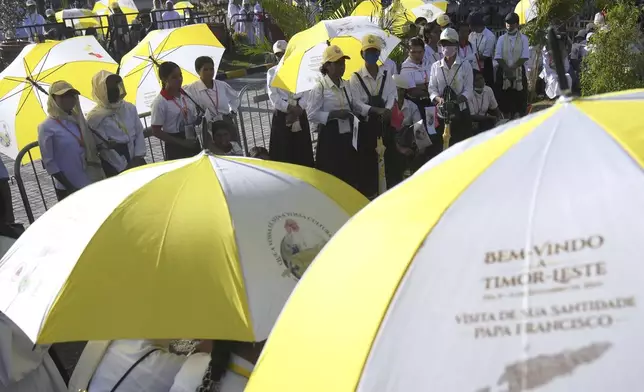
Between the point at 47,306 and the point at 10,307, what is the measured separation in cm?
26

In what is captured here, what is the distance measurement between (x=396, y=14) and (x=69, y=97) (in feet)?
19.7

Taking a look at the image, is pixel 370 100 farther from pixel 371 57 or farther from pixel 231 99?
pixel 231 99

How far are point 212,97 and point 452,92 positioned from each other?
2.67 meters

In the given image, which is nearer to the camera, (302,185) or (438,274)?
(438,274)

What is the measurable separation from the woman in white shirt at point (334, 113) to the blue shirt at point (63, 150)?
83.0 inches

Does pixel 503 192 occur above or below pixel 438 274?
above

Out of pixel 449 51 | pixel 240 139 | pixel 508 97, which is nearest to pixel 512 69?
pixel 508 97

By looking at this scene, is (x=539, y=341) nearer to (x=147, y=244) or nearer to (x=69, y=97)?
(x=147, y=244)

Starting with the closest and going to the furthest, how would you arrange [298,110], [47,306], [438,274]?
1. [438,274]
2. [47,306]
3. [298,110]

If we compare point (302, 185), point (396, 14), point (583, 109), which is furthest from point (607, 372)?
point (396, 14)

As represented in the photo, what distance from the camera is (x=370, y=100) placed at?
658cm

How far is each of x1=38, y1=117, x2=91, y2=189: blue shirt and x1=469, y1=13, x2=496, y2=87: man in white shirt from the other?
6.89m

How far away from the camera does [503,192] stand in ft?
5.93

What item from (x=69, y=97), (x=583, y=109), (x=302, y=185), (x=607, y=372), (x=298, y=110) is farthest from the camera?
(x=298, y=110)
